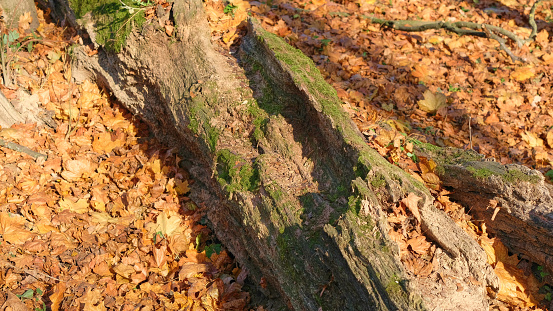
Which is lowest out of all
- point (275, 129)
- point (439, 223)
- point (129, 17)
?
point (439, 223)

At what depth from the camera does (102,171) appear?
426cm

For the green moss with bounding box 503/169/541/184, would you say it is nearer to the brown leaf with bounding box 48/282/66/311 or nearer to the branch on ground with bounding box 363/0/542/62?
the branch on ground with bounding box 363/0/542/62

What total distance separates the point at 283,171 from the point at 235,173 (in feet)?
1.32

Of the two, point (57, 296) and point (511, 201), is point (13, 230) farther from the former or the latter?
point (511, 201)

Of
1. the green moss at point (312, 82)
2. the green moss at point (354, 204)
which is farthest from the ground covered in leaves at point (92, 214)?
the green moss at point (312, 82)

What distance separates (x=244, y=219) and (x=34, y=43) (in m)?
3.78

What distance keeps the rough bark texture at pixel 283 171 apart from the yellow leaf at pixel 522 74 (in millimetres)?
3441

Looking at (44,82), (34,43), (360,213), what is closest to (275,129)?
(360,213)

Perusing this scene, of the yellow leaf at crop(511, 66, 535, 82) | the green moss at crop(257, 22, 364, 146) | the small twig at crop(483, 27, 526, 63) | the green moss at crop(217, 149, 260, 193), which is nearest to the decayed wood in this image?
the green moss at crop(257, 22, 364, 146)

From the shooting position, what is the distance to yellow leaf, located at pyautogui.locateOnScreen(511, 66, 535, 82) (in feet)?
18.5

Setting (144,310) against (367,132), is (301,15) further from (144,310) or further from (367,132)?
(144,310)

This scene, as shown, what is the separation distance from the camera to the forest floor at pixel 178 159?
3.37 metres

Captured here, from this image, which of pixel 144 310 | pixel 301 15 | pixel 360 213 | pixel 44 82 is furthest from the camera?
pixel 301 15

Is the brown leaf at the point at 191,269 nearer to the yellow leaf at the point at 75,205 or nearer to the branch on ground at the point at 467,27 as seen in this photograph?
the yellow leaf at the point at 75,205
